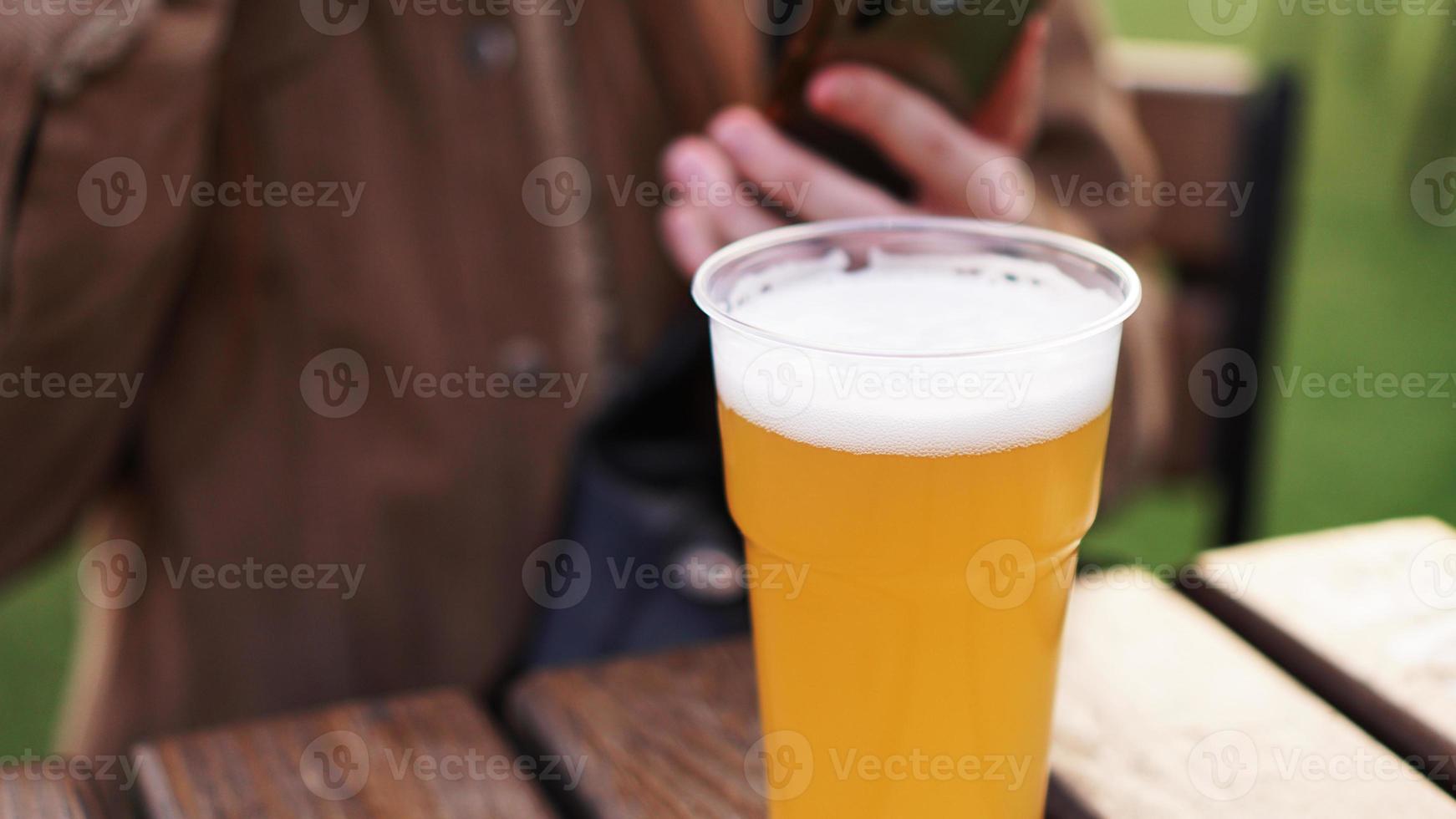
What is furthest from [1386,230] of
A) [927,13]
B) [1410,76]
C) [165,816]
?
[165,816]

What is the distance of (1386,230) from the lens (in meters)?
4.61

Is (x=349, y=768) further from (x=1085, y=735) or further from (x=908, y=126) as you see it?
(x=908, y=126)

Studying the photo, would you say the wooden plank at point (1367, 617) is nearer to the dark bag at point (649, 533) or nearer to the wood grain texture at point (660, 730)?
the wood grain texture at point (660, 730)

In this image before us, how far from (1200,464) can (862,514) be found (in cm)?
146

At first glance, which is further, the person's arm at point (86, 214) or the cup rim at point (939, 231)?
the person's arm at point (86, 214)

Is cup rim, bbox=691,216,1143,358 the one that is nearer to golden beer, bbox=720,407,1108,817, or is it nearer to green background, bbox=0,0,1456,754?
golden beer, bbox=720,407,1108,817

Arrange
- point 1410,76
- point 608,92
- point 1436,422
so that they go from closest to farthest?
point 608,92
point 1436,422
point 1410,76

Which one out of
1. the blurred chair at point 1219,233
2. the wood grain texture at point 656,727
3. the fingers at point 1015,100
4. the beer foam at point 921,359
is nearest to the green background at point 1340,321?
the blurred chair at point 1219,233

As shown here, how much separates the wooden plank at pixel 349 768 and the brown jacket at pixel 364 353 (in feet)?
1.75

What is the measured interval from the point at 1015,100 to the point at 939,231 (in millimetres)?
437

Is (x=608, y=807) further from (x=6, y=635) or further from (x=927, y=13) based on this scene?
(x=6, y=635)

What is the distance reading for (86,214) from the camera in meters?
1.04

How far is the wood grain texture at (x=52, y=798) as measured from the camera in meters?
0.68

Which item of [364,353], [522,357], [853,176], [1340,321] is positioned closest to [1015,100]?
[853,176]
